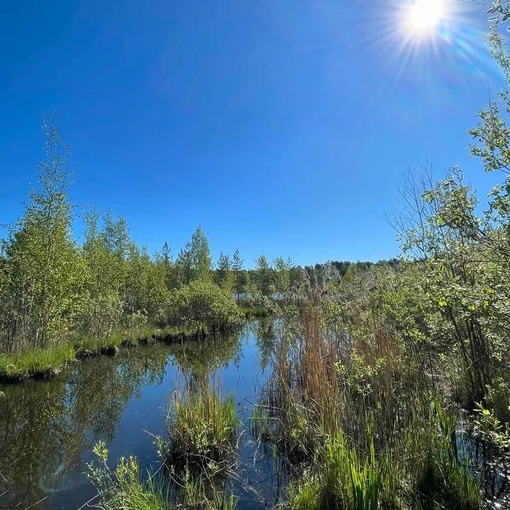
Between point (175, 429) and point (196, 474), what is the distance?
25.7 inches

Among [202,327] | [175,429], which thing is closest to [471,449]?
[175,429]

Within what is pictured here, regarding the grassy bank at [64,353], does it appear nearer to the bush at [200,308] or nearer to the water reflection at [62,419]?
the water reflection at [62,419]

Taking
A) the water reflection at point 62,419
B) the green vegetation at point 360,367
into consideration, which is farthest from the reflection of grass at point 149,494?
the water reflection at point 62,419

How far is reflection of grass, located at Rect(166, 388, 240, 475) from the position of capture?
14.5 feet

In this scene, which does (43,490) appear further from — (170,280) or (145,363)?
(170,280)

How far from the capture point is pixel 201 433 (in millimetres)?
4398

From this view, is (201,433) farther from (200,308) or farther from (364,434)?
(200,308)

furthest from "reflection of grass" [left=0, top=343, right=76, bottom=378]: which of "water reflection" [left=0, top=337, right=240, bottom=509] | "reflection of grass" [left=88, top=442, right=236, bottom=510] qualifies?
"reflection of grass" [left=88, top=442, right=236, bottom=510]

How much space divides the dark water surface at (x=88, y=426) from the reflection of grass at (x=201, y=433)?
26 cm

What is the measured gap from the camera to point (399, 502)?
3049mm

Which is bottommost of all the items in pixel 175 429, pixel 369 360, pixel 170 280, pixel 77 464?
pixel 77 464

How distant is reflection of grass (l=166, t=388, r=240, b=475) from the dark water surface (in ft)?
0.86

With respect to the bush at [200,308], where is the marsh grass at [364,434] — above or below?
below

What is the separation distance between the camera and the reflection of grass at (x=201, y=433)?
443 centimetres
